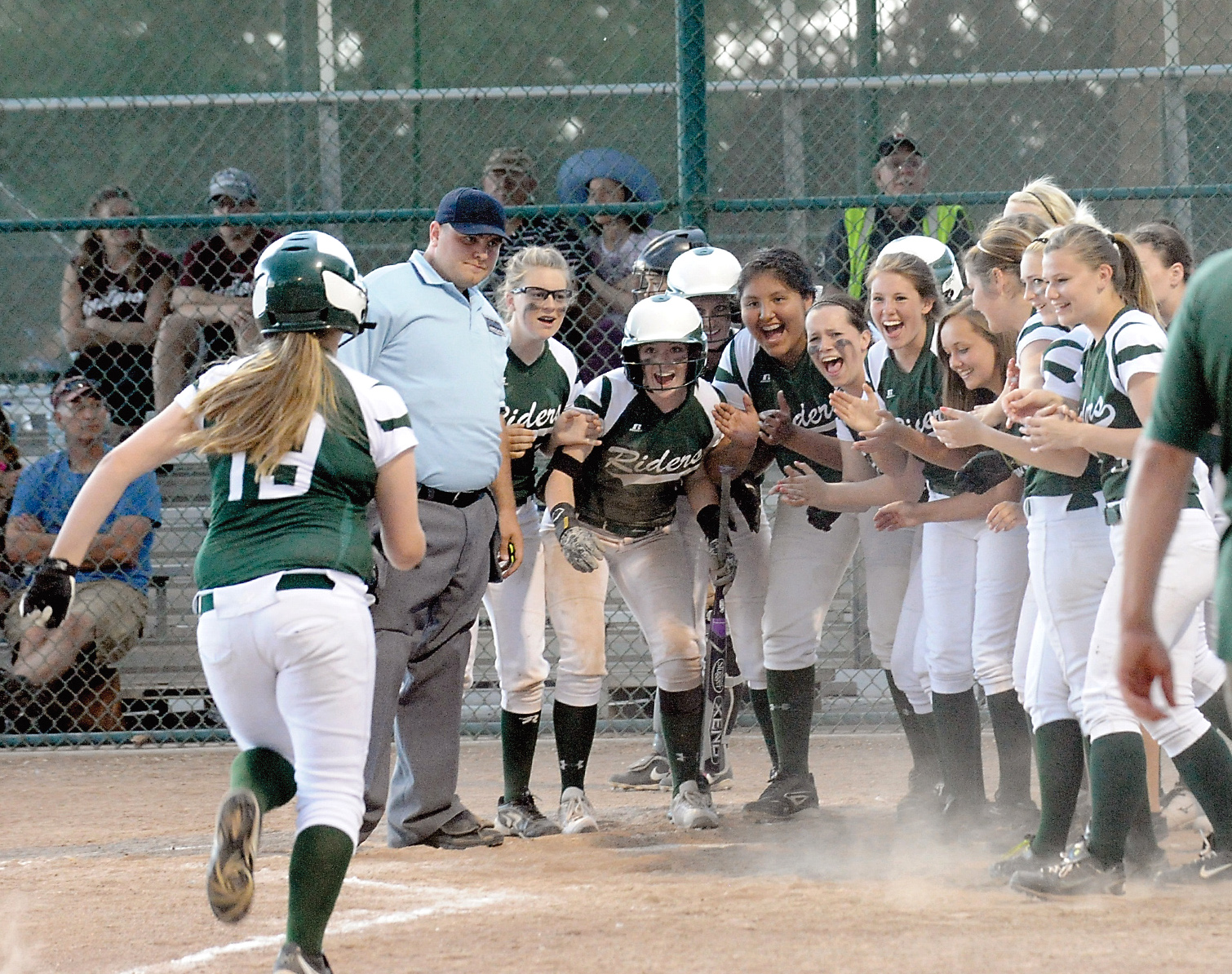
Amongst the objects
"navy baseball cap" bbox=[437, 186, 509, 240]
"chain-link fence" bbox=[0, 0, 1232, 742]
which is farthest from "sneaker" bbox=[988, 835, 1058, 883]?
"chain-link fence" bbox=[0, 0, 1232, 742]

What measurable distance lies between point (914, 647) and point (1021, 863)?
1.14 metres

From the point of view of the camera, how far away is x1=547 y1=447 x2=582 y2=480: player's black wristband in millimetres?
4594

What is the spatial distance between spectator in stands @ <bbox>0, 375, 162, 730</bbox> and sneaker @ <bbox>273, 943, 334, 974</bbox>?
13.2 feet

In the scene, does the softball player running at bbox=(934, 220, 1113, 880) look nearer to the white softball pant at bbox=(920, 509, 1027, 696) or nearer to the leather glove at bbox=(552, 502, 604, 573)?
the white softball pant at bbox=(920, 509, 1027, 696)

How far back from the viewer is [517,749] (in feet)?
15.1

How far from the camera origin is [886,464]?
15.0ft

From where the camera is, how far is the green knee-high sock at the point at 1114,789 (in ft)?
10.9

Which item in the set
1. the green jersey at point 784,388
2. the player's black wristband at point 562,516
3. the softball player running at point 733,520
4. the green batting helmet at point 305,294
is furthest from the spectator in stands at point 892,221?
the green batting helmet at point 305,294

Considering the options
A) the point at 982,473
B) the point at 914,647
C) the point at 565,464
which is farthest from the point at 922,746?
the point at 565,464

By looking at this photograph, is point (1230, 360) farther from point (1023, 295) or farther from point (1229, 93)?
point (1229, 93)

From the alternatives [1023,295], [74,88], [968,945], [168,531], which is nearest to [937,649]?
[1023,295]

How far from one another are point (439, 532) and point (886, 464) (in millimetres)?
1437

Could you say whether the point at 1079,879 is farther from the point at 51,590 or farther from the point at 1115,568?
the point at 51,590

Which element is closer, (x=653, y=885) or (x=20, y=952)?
(x=20, y=952)
